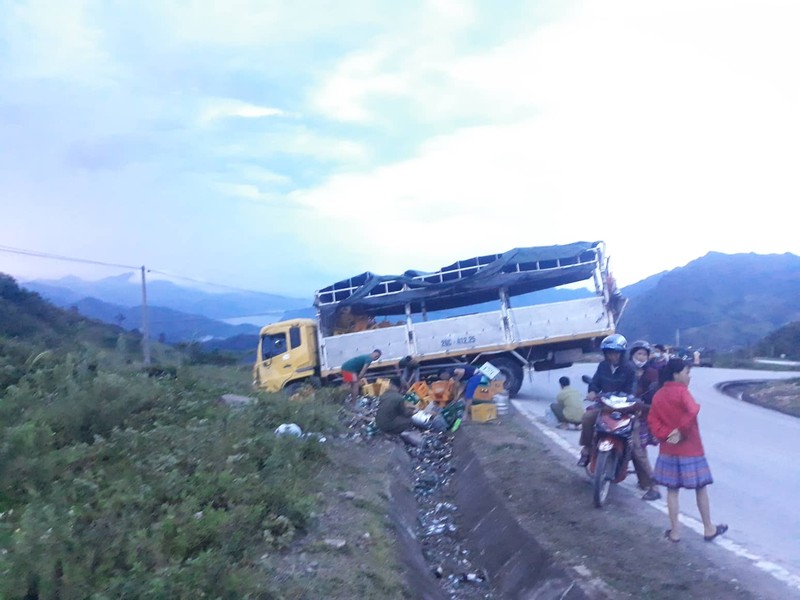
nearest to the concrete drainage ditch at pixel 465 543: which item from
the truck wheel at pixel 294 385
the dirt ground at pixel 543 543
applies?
the dirt ground at pixel 543 543

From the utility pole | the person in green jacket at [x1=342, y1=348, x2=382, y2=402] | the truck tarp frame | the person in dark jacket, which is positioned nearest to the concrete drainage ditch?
the person in dark jacket

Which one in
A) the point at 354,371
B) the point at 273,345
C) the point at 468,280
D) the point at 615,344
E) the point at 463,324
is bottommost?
the point at 354,371

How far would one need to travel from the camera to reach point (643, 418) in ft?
28.8

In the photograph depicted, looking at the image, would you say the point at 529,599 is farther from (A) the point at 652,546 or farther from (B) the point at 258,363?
(B) the point at 258,363

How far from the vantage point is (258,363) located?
2070 centimetres

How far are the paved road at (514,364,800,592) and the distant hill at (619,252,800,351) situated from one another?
128ft

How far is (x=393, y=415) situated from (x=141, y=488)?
20.9 ft

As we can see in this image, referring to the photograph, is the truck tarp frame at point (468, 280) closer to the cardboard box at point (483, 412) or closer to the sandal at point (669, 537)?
the cardboard box at point (483, 412)

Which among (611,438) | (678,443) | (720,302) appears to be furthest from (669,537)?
(720,302)

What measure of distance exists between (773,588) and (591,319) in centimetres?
1409

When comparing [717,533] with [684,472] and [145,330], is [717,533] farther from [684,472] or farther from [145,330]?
[145,330]

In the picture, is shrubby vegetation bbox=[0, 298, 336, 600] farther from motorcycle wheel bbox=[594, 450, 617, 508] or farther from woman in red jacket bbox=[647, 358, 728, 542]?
woman in red jacket bbox=[647, 358, 728, 542]

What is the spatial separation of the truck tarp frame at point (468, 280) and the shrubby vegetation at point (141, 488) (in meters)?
7.41

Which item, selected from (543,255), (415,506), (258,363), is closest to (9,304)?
(258,363)
